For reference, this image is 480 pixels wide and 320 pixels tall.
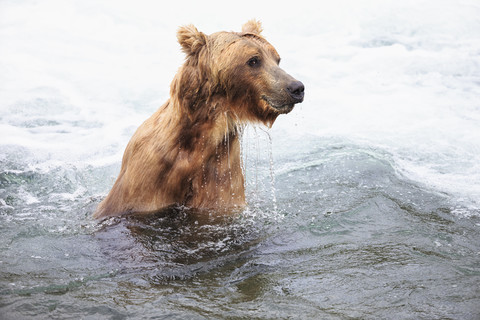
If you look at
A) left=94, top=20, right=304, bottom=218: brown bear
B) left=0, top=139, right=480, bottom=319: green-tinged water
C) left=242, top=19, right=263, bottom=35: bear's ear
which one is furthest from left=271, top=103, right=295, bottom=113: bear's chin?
left=0, top=139, right=480, bottom=319: green-tinged water

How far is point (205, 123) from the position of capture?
14.5 feet

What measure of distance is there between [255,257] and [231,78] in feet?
4.42

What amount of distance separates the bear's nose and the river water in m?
0.56

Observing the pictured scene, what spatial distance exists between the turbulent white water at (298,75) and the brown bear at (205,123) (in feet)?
8.38

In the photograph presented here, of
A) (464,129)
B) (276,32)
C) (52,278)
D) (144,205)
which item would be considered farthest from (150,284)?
(276,32)

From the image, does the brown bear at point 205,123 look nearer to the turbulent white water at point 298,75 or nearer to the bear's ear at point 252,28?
the bear's ear at point 252,28

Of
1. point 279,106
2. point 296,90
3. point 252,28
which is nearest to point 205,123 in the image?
point 279,106

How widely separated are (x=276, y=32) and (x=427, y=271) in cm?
1196

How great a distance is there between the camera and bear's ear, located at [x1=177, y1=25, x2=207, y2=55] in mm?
4328

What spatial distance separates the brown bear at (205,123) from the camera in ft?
14.1

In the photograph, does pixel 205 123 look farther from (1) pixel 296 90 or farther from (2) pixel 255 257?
(2) pixel 255 257

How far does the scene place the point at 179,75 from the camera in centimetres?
436

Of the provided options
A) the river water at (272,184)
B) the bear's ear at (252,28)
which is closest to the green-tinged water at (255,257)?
the river water at (272,184)

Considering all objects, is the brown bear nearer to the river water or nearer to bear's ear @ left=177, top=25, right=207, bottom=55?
bear's ear @ left=177, top=25, right=207, bottom=55
